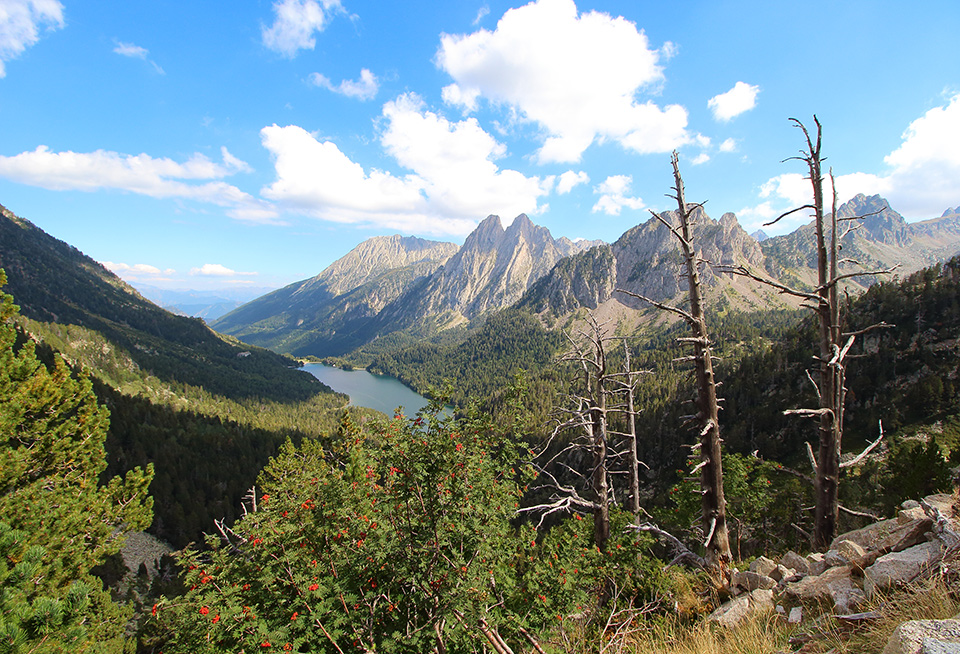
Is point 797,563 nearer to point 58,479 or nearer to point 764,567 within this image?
point 764,567

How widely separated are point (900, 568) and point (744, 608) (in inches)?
91.1

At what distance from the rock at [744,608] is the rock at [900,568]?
1685mm

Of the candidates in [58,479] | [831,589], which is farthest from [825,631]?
[58,479]

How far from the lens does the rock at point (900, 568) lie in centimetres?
478

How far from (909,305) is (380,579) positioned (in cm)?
10638

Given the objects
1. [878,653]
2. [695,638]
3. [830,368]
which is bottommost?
[695,638]

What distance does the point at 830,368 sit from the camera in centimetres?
794

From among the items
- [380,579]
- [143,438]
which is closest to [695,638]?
[380,579]

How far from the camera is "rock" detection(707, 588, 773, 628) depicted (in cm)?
604

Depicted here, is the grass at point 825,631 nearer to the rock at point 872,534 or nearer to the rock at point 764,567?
the rock at point 764,567

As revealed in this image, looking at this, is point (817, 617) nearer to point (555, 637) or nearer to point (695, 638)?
point (695, 638)

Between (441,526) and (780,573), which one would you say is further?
(780,573)

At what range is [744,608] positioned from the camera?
6297 mm

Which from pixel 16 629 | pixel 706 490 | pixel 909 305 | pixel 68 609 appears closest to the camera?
pixel 16 629
